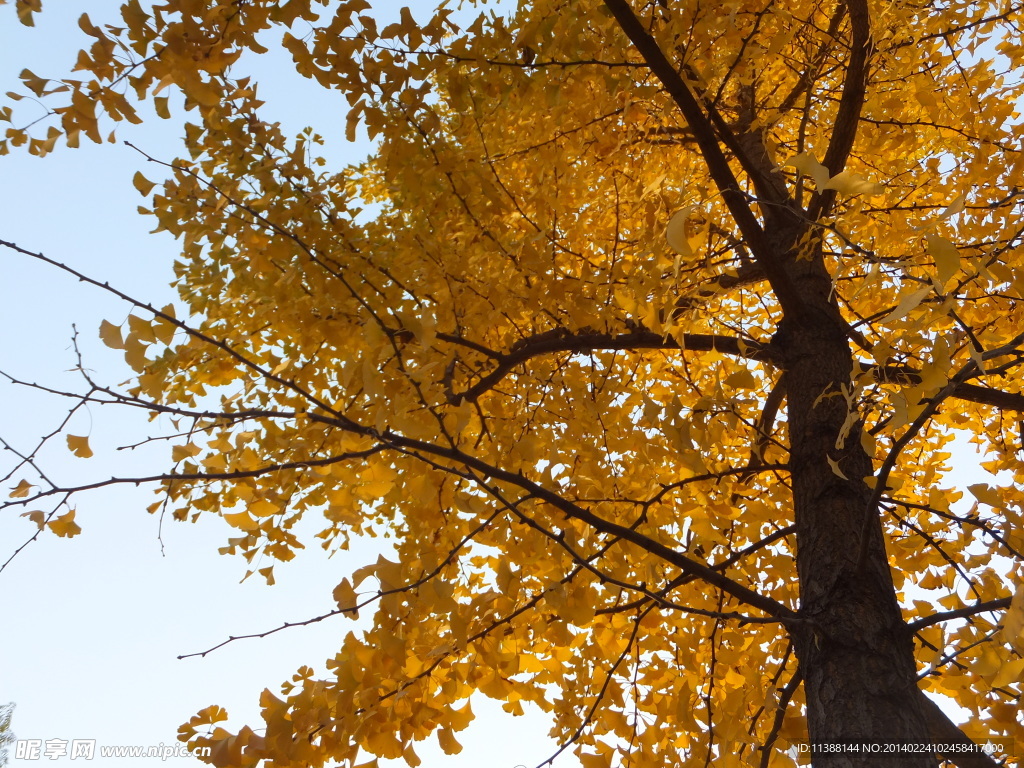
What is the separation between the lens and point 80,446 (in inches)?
62.2

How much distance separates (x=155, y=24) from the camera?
1.72 m

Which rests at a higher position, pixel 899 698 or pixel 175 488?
pixel 175 488

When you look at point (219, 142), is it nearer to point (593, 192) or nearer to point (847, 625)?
point (593, 192)

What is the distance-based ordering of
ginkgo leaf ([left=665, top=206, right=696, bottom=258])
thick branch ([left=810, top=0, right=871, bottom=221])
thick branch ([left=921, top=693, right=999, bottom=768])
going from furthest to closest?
thick branch ([left=810, top=0, right=871, bottom=221]) → thick branch ([left=921, top=693, right=999, bottom=768]) → ginkgo leaf ([left=665, top=206, right=696, bottom=258])

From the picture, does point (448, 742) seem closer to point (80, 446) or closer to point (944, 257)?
point (80, 446)

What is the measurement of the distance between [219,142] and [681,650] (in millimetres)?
2035

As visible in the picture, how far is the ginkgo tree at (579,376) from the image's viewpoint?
147cm

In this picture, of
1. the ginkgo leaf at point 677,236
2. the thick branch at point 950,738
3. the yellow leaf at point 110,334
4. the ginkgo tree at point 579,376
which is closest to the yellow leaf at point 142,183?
the ginkgo tree at point 579,376

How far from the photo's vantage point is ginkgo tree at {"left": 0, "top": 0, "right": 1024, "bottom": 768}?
1468mm

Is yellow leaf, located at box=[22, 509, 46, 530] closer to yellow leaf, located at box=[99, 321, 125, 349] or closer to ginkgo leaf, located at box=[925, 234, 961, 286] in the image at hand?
yellow leaf, located at box=[99, 321, 125, 349]

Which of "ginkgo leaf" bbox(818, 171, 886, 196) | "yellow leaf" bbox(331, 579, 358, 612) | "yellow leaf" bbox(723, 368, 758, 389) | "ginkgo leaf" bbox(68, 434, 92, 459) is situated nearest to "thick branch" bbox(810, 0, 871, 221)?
"yellow leaf" bbox(723, 368, 758, 389)

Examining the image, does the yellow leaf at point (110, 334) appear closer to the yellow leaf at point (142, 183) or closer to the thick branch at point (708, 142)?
the yellow leaf at point (142, 183)

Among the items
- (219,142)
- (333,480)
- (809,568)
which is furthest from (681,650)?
(219,142)

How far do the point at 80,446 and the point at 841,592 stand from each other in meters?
1.78
